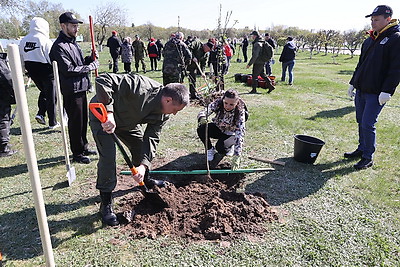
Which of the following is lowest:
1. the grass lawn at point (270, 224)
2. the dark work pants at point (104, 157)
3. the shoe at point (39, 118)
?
the grass lawn at point (270, 224)

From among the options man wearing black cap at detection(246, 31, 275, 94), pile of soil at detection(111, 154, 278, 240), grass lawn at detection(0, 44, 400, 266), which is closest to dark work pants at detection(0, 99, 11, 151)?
grass lawn at detection(0, 44, 400, 266)

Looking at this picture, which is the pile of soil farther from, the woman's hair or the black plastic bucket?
the black plastic bucket

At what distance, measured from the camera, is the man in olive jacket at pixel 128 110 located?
9.07 ft

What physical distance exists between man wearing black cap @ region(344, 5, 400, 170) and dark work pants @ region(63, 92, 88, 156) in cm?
424

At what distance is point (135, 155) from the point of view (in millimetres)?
3656

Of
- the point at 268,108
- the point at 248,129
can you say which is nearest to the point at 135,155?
the point at 248,129

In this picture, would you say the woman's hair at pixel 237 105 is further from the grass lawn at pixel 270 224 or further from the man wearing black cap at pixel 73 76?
the man wearing black cap at pixel 73 76

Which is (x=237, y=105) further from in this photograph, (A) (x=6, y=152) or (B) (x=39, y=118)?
(B) (x=39, y=118)

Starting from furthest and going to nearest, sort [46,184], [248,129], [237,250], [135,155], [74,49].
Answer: [248,129], [74,49], [46,184], [135,155], [237,250]

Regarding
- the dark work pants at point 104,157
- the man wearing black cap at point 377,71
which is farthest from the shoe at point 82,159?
the man wearing black cap at point 377,71

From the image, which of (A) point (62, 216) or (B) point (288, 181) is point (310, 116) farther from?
(A) point (62, 216)

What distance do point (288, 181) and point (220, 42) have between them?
2.19 meters

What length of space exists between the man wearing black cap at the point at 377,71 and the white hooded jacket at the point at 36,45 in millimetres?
5477

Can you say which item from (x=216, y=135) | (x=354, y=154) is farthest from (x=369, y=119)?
(x=216, y=135)
